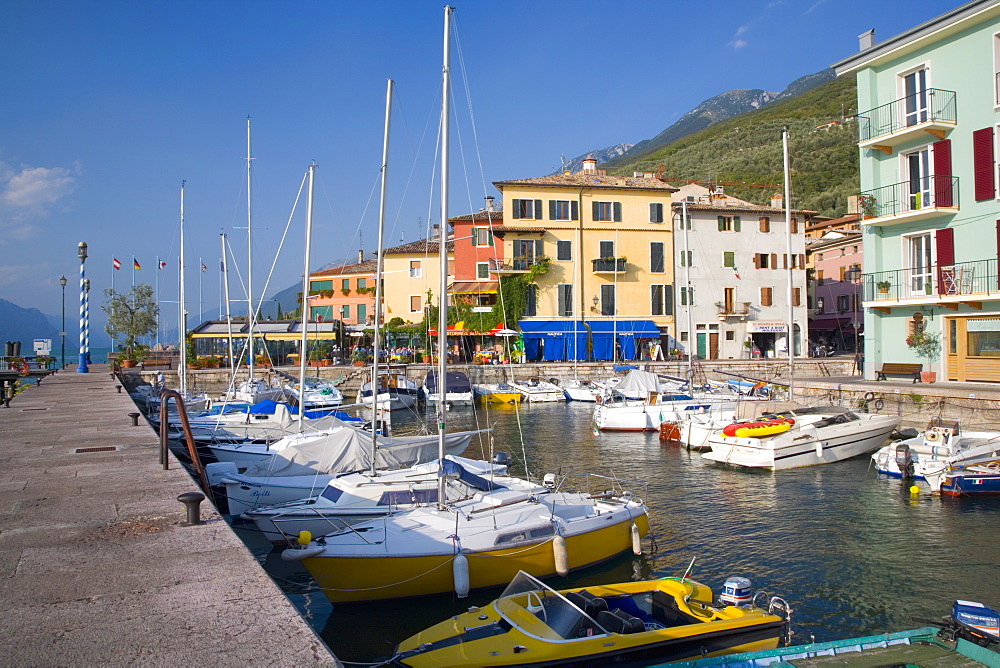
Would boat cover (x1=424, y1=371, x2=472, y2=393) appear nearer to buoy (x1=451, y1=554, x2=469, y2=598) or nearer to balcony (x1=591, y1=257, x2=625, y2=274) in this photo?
balcony (x1=591, y1=257, x2=625, y2=274)

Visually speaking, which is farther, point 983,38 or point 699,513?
point 983,38

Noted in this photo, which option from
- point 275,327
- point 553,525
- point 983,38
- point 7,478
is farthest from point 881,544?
point 275,327

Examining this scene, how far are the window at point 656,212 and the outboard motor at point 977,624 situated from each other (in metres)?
50.4

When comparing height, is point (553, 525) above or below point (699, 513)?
above

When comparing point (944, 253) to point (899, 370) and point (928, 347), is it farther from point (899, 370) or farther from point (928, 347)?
point (899, 370)

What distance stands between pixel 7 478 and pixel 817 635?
12331 millimetres

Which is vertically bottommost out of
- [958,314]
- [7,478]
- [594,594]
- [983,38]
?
[594,594]

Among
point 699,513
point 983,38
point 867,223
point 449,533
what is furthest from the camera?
point 867,223

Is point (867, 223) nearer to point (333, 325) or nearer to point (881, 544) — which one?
point (881, 544)

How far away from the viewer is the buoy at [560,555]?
38.5 ft

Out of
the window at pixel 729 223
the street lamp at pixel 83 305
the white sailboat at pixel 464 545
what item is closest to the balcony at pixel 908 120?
the white sailboat at pixel 464 545

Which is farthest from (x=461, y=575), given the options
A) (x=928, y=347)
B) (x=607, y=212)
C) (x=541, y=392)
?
(x=607, y=212)

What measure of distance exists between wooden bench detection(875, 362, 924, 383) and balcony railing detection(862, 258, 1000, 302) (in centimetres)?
286

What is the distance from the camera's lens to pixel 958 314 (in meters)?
26.8
